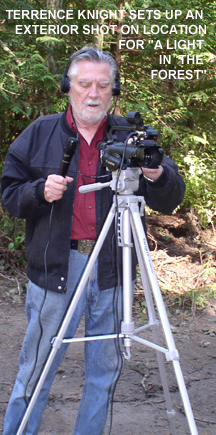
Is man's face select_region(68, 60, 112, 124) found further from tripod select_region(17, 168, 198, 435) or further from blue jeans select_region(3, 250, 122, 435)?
blue jeans select_region(3, 250, 122, 435)

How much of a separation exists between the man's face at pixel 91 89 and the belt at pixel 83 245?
0.61 m

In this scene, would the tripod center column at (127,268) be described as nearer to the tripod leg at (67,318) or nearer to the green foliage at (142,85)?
the tripod leg at (67,318)

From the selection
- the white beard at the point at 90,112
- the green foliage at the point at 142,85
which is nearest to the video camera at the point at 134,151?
the white beard at the point at 90,112

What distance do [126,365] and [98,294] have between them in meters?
1.74

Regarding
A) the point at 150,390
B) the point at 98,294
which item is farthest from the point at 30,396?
the point at 150,390

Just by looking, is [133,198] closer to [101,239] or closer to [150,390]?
[101,239]

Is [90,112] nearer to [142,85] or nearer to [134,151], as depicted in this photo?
[134,151]

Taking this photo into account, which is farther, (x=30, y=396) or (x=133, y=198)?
(x=30, y=396)

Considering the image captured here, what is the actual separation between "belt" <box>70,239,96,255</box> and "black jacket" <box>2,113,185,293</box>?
7cm

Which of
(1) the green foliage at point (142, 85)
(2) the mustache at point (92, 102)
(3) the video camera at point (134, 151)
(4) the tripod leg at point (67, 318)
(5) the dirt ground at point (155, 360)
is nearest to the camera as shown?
(3) the video camera at point (134, 151)

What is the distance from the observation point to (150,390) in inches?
140

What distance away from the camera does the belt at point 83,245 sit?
2.43 m

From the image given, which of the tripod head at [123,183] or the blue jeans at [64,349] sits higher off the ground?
the tripod head at [123,183]

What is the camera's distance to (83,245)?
2.44 meters
